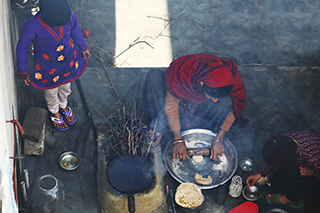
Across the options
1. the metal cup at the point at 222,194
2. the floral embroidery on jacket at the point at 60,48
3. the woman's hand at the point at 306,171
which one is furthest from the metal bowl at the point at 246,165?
the floral embroidery on jacket at the point at 60,48

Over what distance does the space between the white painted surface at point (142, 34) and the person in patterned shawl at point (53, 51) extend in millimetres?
1305

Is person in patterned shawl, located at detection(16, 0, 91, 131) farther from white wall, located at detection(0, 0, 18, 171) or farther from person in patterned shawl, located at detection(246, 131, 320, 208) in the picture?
person in patterned shawl, located at detection(246, 131, 320, 208)

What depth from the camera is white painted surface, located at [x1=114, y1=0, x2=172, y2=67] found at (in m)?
4.71

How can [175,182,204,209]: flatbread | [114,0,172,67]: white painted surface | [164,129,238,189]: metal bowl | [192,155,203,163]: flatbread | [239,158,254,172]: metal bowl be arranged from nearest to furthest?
[175,182,204,209]: flatbread → [164,129,238,189]: metal bowl → [192,155,203,163]: flatbread → [239,158,254,172]: metal bowl → [114,0,172,67]: white painted surface

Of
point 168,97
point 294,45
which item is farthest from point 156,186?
point 294,45

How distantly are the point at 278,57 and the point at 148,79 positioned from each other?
8.66 feet

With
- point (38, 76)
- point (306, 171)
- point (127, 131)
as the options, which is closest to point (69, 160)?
point (127, 131)

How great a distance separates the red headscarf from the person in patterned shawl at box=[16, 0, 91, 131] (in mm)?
1020

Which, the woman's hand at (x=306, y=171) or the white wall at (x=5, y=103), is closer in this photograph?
the white wall at (x=5, y=103)

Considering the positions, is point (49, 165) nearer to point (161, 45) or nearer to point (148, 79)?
point (148, 79)

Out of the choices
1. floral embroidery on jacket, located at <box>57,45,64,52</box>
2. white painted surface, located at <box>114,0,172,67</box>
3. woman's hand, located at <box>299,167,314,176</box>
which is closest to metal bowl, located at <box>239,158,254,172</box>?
woman's hand, located at <box>299,167,314,176</box>

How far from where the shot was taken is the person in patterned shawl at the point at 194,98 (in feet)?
9.72

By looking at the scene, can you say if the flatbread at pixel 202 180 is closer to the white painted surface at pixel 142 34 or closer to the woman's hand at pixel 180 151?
the woman's hand at pixel 180 151

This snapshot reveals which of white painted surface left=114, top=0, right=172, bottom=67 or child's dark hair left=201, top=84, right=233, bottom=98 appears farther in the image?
white painted surface left=114, top=0, right=172, bottom=67
